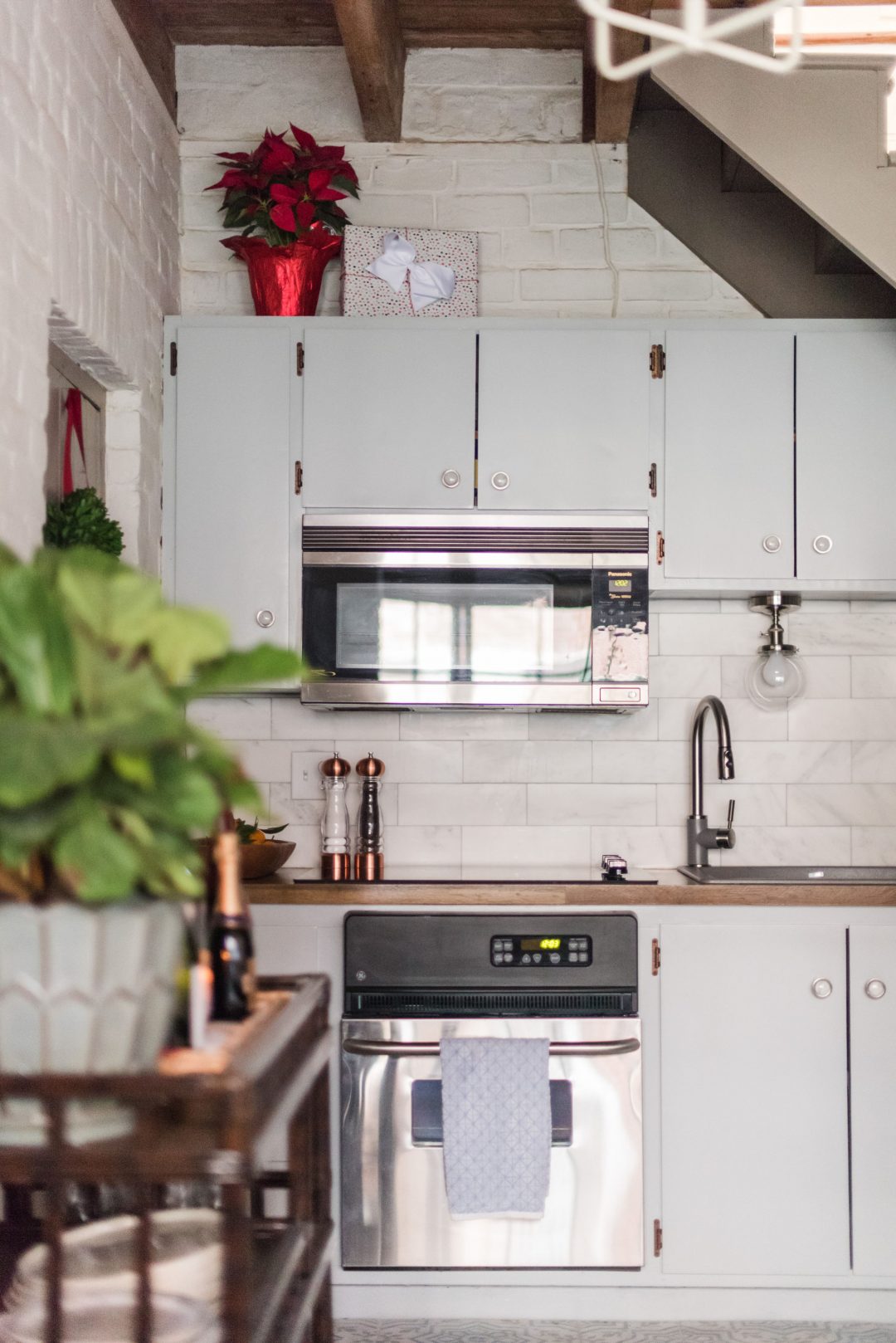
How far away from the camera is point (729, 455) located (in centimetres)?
315

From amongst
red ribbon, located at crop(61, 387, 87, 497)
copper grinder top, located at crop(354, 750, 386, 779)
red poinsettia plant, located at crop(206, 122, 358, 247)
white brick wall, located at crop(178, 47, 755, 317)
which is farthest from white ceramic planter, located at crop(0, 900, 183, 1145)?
white brick wall, located at crop(178, 47, 755, 317)

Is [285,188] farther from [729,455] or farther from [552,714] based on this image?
[552,714]

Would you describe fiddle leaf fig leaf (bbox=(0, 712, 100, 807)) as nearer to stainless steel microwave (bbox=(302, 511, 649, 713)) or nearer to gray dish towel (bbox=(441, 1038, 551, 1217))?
gray dish towel (bbox=(441, 1038, 551, 1217))

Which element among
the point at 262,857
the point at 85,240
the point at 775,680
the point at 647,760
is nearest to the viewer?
the point at 85,240

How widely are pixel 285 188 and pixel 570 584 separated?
49.3 inches

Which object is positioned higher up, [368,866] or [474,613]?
[474,613]

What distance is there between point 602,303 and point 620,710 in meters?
1.13

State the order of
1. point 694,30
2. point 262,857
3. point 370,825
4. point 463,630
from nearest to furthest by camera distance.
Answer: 1. point 694,30
2. point 262,857
3. point 463,630
4. point 370,825

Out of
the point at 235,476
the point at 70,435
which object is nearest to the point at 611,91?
the point at 235,476

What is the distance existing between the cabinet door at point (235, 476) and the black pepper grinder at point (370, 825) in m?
0.41

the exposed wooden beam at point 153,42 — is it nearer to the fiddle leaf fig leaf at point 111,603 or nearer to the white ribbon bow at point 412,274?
the white ribbon bow at point 412,274

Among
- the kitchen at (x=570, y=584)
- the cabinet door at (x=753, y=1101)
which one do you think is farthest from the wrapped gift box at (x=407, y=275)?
the cabinet door at (x=753, y=1101)

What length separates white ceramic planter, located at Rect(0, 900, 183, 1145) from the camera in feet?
3.19

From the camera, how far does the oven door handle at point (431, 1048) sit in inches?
108
